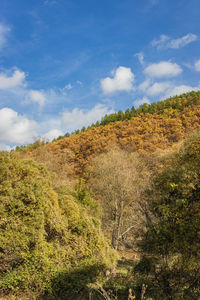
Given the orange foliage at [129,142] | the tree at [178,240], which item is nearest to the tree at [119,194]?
the tree at [178,240]

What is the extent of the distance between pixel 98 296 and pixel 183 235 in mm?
3889

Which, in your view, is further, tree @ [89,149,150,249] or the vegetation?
tree @ [89,149,150,249]

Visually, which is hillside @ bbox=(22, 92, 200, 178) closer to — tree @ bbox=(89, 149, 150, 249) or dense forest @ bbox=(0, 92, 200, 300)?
tree @ bbox=(89, 149, 150, 249)

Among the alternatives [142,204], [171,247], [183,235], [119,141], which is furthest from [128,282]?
[119,141]

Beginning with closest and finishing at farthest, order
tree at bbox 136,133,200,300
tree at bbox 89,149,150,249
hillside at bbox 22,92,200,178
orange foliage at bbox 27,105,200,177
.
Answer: tree at bbox 136,133,200,300 < tree at bbox 89,149,150,249 < hillside at bbox 22,92,200,178 < orange foliage at bbox 27,105,200,177

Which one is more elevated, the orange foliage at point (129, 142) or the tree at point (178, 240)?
the orange foliage at point (129, 142)

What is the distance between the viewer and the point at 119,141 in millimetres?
40656

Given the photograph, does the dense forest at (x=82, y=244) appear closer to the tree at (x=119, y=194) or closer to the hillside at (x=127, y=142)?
the tree at (x=119, y=194)

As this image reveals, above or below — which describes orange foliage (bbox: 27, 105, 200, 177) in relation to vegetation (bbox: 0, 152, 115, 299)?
above

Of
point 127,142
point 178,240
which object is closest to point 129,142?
point 127,142

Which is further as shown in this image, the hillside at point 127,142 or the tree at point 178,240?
the hillside at point 127,142

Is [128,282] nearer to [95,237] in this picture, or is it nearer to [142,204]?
[95,237]

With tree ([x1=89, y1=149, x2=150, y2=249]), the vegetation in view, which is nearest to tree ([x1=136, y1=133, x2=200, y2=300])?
the vegetation

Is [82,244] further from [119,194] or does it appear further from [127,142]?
[127,142]
